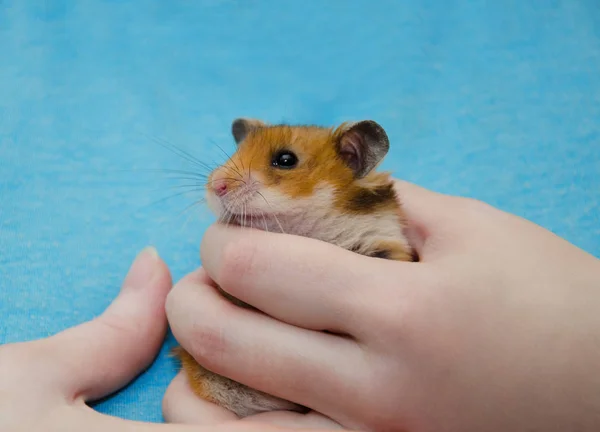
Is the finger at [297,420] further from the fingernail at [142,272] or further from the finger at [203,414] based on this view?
the fingernail at [142,272]

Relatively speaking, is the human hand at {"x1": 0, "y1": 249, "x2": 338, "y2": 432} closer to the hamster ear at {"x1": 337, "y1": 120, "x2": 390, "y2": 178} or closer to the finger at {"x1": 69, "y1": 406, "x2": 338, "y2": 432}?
the finger at {"x1": 69, "y1": 406, "x2": 338, "y2": 432}

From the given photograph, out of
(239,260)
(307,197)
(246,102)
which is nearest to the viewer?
(239,260)

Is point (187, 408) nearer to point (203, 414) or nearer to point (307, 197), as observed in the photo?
point (203, 414)

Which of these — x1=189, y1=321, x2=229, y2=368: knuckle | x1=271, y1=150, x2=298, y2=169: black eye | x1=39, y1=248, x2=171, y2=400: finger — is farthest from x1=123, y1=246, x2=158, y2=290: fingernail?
x1=271, y1=150, x2=298, y2=169: black eye

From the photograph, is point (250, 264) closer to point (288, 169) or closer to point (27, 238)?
point (288, 169)

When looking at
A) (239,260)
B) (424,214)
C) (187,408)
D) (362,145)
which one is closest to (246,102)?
(362,145)

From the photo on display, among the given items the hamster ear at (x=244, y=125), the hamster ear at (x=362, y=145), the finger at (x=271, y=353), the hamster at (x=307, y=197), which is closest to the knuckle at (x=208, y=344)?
the finger at (x=271, y=353)

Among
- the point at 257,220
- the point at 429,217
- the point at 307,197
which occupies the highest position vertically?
the point at 429,217
